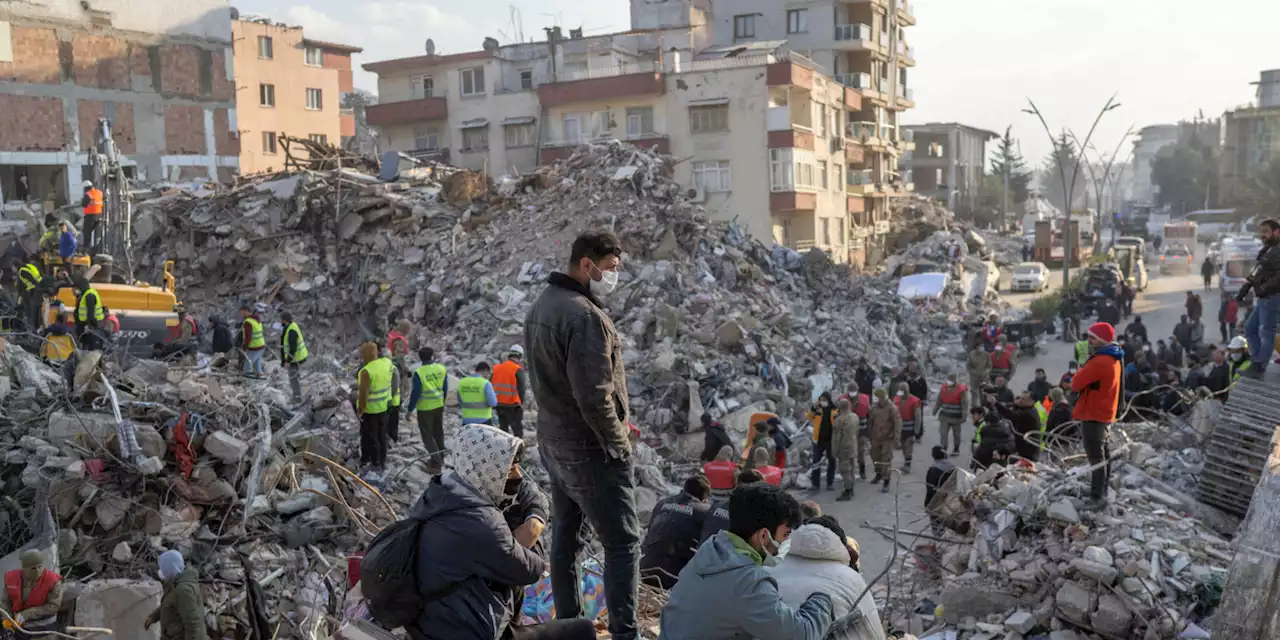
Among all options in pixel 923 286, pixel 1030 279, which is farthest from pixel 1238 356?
pixel 1030 279

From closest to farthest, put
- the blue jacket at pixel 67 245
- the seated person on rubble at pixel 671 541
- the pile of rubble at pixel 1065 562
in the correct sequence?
the seated person on rubble at pixel 671 541, the pile of rubble at pixel 1065 562, the blue jacket at pixel 67 245

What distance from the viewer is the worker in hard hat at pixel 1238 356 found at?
12.6 m

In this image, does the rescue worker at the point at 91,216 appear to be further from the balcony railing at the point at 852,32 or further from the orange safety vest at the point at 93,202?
the balcony railing at the point at 852,32

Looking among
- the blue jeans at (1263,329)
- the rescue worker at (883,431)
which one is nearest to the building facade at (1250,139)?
the rescue worker at (883,431)

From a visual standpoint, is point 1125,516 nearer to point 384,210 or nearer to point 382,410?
point 382,410

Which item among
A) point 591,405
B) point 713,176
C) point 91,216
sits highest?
point 713,176

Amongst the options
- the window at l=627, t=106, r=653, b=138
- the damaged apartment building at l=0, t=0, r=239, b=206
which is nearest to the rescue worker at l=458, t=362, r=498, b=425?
the window at l=627, t=106, r=653, b=138

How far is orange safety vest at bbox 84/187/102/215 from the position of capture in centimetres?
1712

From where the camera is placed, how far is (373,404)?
1138 cm

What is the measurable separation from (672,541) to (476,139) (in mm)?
37601

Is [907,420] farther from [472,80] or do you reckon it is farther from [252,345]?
[472,80]

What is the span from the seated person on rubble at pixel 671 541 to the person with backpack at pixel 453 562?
2887mm

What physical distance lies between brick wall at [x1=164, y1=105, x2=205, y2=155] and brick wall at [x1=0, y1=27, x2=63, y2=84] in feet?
13.6

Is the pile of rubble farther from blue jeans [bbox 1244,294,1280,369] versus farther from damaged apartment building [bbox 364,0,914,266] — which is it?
damaged apartment building [bbox 364,0,914,266]
